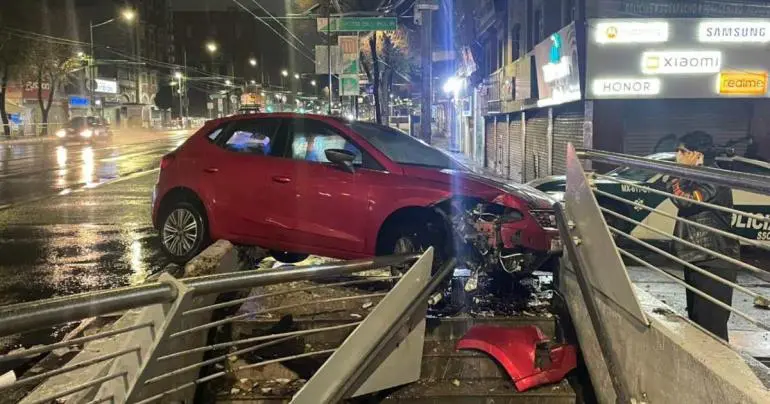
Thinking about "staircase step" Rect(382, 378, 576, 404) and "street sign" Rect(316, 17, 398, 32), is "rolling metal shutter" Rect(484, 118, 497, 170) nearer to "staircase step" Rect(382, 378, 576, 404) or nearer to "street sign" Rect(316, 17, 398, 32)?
"street sign" Rect(316, 17, 398, 32)

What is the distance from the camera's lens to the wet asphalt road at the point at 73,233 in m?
8.02

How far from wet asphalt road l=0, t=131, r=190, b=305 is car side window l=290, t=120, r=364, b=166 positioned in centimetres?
281

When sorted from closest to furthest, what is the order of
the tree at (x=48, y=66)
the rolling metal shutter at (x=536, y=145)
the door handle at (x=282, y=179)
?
the door handle at (x=282, y=179) → the rolling metal shutter at (x=536, y=145) → the tree at (x=48, y=66)

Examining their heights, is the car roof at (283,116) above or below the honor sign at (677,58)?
below

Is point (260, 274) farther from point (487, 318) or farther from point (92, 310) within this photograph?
point (487, 318)

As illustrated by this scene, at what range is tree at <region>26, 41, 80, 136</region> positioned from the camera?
158 feet

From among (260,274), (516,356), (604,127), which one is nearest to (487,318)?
(516,356)

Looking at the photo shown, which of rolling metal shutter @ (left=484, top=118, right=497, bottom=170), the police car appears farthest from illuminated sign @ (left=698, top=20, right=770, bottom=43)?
rolling metal shutter @ (left=484, top=118, right=497, bottom=170)

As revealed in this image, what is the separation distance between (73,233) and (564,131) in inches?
419

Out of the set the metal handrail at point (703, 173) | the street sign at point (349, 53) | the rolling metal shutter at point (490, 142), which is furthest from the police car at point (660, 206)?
the street sign at point (349, 53)

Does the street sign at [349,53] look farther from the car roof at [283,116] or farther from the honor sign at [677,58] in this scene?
the car roof at [283,116]

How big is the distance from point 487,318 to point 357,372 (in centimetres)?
183

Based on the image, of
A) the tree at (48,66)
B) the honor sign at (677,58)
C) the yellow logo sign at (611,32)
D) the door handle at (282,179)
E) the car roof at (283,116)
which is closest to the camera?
the door handle at (282,179)

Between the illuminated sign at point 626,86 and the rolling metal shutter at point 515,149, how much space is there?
650 cm
